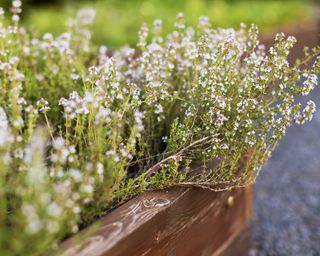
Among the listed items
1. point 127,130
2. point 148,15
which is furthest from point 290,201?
point 148,15

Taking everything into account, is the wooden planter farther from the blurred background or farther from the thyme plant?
the blurred background

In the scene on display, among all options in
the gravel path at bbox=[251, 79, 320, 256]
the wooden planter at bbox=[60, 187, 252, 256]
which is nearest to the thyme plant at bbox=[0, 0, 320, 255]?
the wooden planter at bbox=[60, 187, 252, 256]

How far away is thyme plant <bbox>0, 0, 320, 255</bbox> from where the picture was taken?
138cm

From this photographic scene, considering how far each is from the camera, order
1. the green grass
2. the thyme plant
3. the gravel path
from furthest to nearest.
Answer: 1. the green grass
2. the gravel path
3. the thyme plant

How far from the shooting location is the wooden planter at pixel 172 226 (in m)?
1.53

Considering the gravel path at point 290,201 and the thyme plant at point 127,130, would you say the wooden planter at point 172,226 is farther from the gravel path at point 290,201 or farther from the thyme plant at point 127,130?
the gravel path at point 290,201

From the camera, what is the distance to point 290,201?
3.74 meters

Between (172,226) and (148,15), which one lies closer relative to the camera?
(172,226)

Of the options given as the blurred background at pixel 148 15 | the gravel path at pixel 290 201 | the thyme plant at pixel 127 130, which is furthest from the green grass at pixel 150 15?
the thyme plant at pixel 127 130

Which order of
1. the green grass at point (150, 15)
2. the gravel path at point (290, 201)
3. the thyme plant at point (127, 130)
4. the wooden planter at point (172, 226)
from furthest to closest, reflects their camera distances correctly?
the green grass at point (150, 15) < the gravel path at point (290, 201) < the wooden planter at point (172, 226) < the thyme plant at point (127, 130)

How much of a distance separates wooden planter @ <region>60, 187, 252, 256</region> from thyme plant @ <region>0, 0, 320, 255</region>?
0.19 feet

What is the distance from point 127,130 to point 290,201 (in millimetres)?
2070

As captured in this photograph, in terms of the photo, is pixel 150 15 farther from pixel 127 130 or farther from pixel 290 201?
pixel 127 130

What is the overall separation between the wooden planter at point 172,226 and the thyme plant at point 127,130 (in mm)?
59
